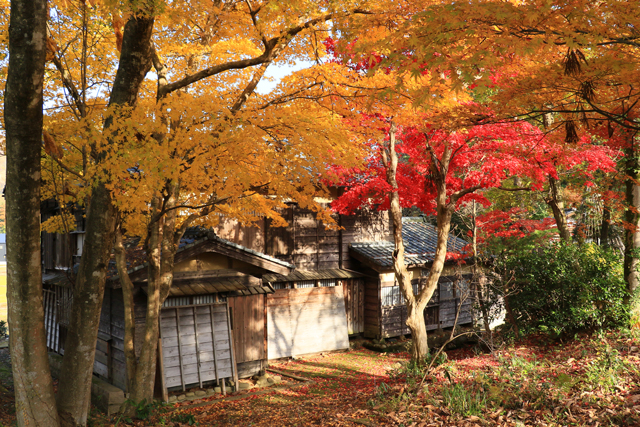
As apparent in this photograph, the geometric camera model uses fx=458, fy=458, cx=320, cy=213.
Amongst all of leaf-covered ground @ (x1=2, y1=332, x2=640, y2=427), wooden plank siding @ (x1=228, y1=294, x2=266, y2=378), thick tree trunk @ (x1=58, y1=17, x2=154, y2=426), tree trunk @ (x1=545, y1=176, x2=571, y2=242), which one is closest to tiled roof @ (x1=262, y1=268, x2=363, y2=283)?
wooden plank siding @ (x1=228, y1=294, x2=266, y2=378)

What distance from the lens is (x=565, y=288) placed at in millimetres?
10891

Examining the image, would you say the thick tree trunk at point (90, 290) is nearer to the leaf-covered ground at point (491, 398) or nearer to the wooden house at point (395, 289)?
the leaf-covered ground at point (491, 398)

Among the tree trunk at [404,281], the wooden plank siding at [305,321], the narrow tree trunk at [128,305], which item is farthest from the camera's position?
the wooden plank siding at [305,321]

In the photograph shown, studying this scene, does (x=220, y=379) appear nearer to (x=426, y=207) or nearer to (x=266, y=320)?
(x=266, y=320)

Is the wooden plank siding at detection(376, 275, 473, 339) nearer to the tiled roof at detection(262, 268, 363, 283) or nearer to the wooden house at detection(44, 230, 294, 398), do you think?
the tiled roof at detection(262, 268, 363, 283)

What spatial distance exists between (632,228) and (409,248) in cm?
887

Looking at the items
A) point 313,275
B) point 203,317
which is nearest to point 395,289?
point 313,275

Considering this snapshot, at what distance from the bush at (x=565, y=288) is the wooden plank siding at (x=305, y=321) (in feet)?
20.4

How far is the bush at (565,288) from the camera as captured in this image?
1013cm

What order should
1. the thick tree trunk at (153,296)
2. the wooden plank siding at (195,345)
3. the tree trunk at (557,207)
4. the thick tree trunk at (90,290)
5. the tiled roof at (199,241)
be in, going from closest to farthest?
the thick tree trunk at (90,290), the thick tree trunk at (153,296), the tiled roof at (199,241), the wooden plank siding at (195,345), the tree trunk at (557,207)

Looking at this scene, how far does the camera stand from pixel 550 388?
22.3 feet

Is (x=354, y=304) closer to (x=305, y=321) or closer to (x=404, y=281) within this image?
(x=305, y=321)

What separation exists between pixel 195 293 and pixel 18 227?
6.90 meters

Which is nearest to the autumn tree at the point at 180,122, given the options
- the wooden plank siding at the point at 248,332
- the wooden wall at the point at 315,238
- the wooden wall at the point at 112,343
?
the wooden wall at the point at 112,343
